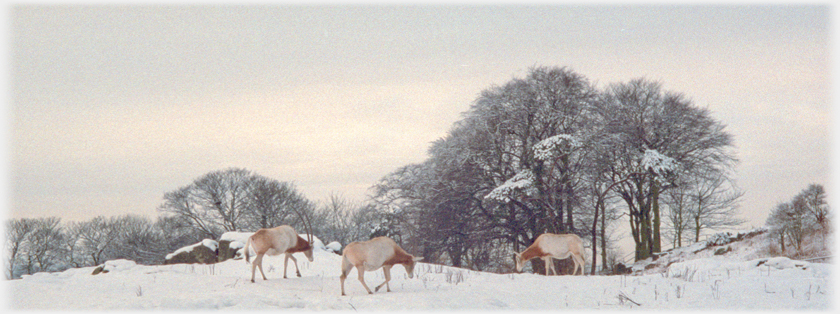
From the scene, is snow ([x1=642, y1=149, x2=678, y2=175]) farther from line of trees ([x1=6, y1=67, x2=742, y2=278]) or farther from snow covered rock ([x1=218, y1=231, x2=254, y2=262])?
snow covered rock ([x1=218, y1=231, x2=254, y2=262])

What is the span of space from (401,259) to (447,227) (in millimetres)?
17497

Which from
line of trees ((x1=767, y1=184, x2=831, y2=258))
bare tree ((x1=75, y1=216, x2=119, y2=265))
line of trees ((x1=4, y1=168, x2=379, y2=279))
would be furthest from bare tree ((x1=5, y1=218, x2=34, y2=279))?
line of trees ((x1=767, y1=184, x2=831, y2=258))

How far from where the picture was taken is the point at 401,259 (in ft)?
30.9

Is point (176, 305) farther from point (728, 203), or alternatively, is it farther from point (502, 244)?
point (728, 203)

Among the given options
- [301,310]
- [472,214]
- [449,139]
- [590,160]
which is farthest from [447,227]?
[301,310]

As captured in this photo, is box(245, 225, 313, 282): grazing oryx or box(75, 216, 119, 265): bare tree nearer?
box(245, 225, 313, 282): grazing oryx

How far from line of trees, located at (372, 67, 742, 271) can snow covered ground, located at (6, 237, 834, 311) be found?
12.3m

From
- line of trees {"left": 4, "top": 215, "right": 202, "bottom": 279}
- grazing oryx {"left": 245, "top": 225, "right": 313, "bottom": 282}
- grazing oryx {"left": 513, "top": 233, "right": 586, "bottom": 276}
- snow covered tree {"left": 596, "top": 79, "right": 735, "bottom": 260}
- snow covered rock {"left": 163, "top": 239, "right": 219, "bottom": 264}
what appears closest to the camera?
grazing oryx {"left": 245, "top": 225, "right": 313, "bottom": 282}

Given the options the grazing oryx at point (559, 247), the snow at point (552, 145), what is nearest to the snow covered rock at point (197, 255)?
the grazing oryx at point (559, 247)

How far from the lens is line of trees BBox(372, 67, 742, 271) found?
24.7 metres

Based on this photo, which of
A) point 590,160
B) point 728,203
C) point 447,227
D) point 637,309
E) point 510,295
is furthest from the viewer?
point 728,203

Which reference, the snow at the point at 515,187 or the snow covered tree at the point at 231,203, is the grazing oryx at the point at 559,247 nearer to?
the snow at the point at 515,187

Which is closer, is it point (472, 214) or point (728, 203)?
point (472, 214)

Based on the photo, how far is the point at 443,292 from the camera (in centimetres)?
898
